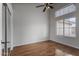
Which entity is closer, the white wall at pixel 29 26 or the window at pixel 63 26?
the white wall at pixel 29 26

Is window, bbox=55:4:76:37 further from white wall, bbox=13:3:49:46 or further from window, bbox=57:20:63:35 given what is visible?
white wall, bbox=13:3:49:46

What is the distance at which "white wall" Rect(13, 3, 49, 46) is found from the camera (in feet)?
6.04

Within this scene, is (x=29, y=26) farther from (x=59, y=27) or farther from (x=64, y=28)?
(x=64, y=28)

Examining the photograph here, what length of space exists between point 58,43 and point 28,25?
2.62ft

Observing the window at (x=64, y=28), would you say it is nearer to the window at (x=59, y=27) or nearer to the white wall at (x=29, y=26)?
the window at (x=59, y=27)

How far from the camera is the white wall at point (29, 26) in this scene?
1842 mm

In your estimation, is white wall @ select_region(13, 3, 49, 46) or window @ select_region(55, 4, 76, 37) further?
window @ select_region(55, 4, 76, 37)

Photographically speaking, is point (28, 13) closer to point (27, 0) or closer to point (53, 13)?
point (53, 13)

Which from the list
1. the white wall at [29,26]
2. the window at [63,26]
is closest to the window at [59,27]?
the window at [63,26]

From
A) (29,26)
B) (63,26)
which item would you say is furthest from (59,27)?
(29,26)

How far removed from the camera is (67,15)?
7.52 feet

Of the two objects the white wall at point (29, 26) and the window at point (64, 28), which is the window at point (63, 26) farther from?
the white wall at point (29, 26)

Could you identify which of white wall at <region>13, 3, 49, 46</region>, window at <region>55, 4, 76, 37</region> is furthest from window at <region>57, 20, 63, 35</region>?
white wall at <region>13, 3, 49, 46</region>

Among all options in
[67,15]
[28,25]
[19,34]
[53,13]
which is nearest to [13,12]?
[28,25]
